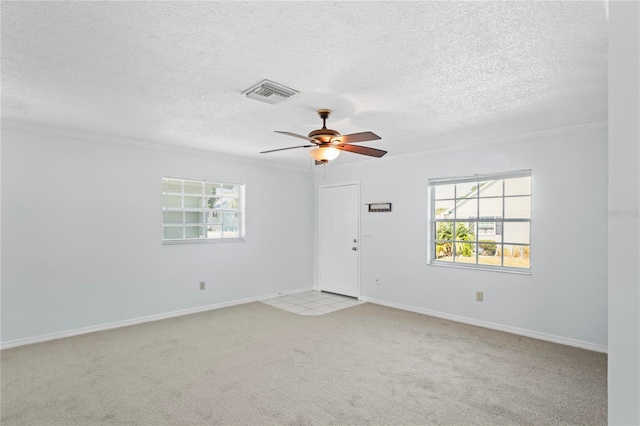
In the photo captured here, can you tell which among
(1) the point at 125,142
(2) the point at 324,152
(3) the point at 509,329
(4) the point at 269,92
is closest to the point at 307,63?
(4) the point at 269,92

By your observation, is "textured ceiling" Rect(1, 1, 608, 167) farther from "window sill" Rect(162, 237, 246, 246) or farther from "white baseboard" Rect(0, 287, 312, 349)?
"white baseboard" Rect(0, 287, 312, 349)

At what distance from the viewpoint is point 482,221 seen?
4543mm

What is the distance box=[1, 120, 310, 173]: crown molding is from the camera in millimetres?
3709

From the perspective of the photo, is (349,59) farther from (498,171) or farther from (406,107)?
(498,171)

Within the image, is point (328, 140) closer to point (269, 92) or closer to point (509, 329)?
point (269, 92)

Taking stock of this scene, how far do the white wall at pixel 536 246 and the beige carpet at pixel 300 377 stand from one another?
34 centimetres

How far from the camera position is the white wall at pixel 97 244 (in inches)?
146

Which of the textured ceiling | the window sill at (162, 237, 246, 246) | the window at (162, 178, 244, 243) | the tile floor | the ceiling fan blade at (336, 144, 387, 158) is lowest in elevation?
the tile floor

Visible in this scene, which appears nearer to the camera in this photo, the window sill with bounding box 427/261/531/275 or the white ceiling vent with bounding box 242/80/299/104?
the white ceiling vent with bounding box 242/80/299/104

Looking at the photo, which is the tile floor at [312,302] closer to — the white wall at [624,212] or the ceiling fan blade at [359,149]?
→ the ceiling fan blade at [359,149]

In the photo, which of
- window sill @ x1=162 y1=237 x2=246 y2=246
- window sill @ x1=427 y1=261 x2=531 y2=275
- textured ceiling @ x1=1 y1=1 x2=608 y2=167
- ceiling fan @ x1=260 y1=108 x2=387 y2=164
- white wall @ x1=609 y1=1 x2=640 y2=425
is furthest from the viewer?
window sill @ x1=162 y1=237 x2=246 y2=246

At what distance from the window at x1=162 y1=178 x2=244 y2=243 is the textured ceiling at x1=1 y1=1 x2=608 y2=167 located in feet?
4.56

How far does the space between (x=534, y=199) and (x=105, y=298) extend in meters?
5.26

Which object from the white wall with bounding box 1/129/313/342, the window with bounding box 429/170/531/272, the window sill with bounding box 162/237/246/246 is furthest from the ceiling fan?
the window sill with bounding box 162/237/246/246
